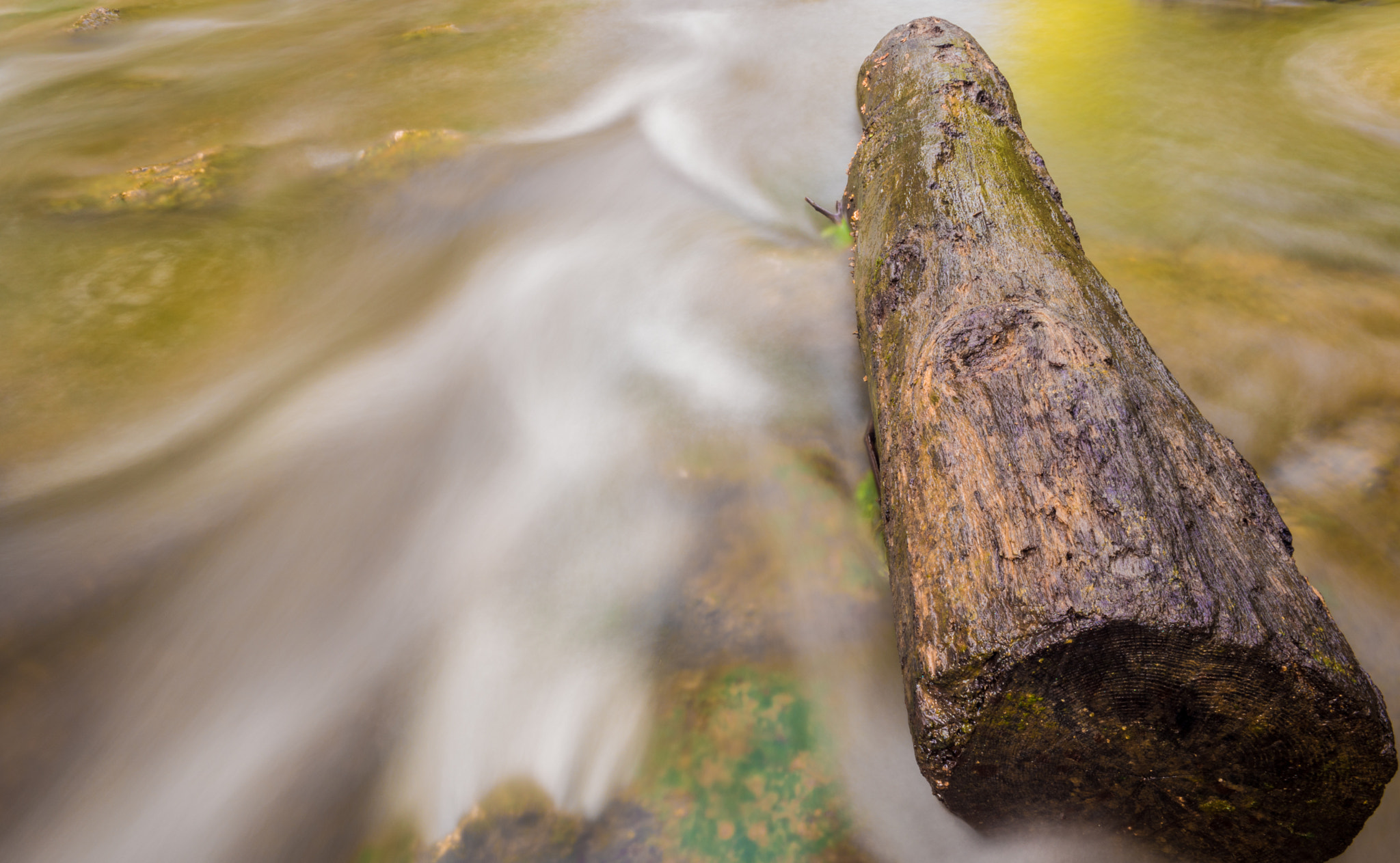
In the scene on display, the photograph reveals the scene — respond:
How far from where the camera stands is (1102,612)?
4.81 ft

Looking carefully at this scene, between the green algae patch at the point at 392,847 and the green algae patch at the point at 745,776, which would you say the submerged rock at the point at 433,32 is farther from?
the green algae patch at the point at 392,847

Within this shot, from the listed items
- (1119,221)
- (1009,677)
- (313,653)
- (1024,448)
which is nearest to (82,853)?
(313,653)

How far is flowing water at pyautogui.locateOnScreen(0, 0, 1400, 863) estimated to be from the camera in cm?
221

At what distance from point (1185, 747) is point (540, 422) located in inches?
104

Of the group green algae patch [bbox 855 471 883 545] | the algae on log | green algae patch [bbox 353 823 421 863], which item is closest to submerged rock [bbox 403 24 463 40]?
green algae patch [bbox 855 471 883 545]

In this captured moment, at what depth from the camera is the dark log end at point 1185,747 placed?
1469 mm

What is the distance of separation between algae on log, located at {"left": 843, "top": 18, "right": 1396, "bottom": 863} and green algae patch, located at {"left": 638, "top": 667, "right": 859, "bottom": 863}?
41cm

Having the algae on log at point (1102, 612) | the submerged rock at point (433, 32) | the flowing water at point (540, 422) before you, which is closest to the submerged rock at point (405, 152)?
the flowing water at point (540, 422)

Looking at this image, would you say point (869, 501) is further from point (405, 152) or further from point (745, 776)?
point (405, 152)

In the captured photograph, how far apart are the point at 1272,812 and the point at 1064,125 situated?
477 cm

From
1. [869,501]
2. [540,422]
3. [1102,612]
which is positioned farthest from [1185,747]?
[540,422]

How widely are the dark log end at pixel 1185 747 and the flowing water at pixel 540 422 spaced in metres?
0.31

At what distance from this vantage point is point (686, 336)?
3672mm

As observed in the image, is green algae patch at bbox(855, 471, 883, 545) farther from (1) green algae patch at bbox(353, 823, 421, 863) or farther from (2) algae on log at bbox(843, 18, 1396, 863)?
(1) green algae patch at bbox(353, 823, 421, 863)
